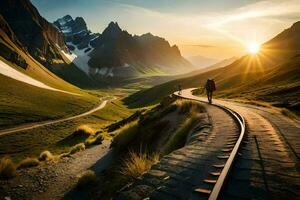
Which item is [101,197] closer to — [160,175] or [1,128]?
[160,175]

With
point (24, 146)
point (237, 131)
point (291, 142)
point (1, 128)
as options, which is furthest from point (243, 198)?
point (1, 128)

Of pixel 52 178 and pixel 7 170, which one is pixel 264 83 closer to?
pixel 52 178

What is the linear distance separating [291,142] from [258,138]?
4.29ft

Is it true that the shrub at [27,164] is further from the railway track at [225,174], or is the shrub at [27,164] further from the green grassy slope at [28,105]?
the green grassy slope at [28,105]

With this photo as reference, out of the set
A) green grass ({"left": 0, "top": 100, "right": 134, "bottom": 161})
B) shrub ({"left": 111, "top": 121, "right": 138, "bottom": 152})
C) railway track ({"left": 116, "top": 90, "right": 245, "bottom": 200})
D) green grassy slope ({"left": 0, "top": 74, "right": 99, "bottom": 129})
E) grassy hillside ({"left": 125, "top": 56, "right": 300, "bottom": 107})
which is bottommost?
green grass ({"left": 0, "top": 100, "right": 134, "bottom": 161})

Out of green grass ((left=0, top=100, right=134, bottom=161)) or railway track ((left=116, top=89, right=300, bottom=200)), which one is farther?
green grass ((left=0, top=100, right=134, bottom=161))

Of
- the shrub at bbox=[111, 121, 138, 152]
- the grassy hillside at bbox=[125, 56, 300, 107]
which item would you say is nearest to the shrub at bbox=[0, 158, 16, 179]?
the shrub at bbox=[111, 121, 138, 152]

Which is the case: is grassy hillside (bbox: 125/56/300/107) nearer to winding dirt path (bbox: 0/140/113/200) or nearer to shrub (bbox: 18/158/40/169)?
winding dirt path (bbox: 0/140/113/200)

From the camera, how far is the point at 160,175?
22.9 feet

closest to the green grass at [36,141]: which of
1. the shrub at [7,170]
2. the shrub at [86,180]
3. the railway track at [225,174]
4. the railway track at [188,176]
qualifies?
the shrub at [7,170]

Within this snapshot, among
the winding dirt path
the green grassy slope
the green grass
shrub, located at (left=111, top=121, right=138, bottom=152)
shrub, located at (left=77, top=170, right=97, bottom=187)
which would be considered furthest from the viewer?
the green grassy slope

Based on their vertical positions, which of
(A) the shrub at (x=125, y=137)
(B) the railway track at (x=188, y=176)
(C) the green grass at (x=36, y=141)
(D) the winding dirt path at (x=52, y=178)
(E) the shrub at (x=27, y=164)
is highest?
(B) the railway track at (x=188, y=176)

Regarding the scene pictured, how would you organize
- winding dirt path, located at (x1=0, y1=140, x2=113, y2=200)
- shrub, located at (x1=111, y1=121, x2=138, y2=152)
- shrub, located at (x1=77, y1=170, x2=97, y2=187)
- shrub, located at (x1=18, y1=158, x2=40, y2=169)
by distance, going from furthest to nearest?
shrub, located at (x1=111, y1=121, x2=138, y2=152) → shrub, located at (x1=18, y1=158, x2=40, y2=169) → winding dirt path, located at (x1=0, y1=140, x2=113, y2=200) → shrub, located at (x1=77, y1=170, x2=97, y2=187)

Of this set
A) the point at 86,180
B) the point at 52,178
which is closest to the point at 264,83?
the point at 52,178
